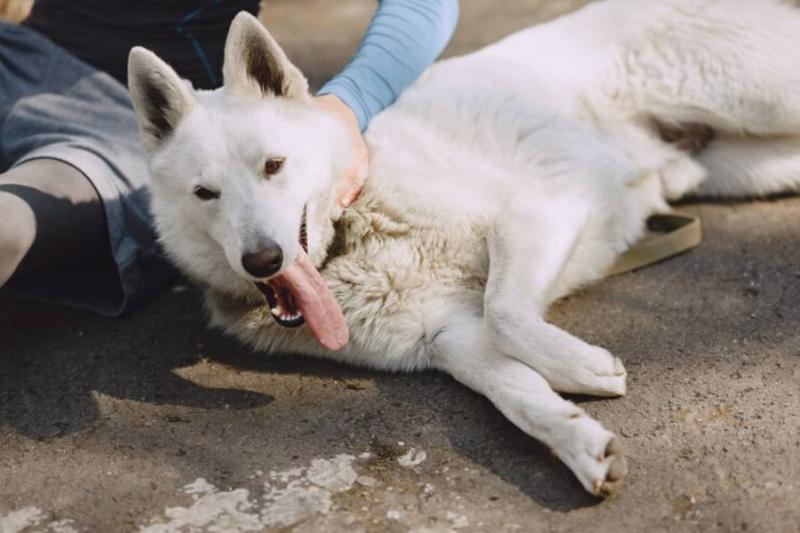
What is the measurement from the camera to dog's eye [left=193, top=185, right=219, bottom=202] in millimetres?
2520

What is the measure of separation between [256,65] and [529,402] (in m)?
1.20

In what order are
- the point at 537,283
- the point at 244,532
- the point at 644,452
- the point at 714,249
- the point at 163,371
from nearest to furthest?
the point at 244,532
the point at 644,452
the point at 537,283
the point at 163,371
the point at 714,249

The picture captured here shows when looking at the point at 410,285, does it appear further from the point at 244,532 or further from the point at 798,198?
the point at 798,198

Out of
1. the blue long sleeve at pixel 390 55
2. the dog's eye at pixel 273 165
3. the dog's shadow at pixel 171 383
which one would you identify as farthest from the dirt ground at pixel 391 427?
the blue long sleeve at pixel 390 55

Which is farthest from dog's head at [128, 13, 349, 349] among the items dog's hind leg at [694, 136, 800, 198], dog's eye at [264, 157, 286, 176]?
dog's hind leg at [694, 136, 800, 198]

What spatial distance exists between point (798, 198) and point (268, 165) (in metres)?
2.14

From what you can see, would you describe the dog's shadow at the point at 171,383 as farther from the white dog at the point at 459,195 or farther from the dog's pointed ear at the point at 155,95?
the dog's pointed ear at the point at 155,95

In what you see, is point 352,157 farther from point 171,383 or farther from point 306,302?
point 171,383

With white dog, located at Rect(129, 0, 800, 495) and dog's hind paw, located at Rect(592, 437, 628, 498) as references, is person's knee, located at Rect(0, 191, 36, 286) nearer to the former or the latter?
white dog, located at Rect(129, 0, 800, 495)

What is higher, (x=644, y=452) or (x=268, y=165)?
(x=268, y=165)

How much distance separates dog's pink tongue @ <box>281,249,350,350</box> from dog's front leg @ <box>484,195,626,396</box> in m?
0.40

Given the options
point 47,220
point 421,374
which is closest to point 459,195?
point 421,374

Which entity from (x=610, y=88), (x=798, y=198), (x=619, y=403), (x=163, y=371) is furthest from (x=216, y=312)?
(x=798, y=198)

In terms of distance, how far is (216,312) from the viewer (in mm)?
2914
